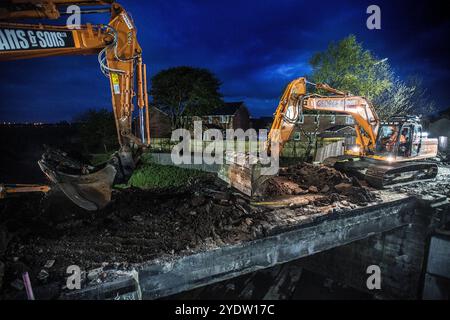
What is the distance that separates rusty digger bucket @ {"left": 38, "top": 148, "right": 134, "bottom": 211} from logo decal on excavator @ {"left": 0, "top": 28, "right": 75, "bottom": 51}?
6.54 ft

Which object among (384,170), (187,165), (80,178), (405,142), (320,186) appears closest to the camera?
(80,178)

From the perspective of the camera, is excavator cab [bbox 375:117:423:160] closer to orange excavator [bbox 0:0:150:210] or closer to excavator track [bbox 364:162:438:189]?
excavator track [bbox 364:162:438:189]

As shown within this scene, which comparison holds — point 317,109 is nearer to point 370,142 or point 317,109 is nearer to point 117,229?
point 370,142

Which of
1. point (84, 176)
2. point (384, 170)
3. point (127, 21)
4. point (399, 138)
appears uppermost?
point (127, 21)

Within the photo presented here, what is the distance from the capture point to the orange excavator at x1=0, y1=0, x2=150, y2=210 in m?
3.85

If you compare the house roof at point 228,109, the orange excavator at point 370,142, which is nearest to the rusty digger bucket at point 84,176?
the orange excavator at point 370,142

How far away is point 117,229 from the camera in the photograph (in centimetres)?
465

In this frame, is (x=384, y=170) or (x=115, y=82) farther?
(x=384, y=170)

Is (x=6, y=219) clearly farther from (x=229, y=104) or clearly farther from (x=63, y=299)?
(x=229, y=104)

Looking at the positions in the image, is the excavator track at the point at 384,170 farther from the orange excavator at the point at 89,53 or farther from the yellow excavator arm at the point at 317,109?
the orange excavator at the point at 89,53

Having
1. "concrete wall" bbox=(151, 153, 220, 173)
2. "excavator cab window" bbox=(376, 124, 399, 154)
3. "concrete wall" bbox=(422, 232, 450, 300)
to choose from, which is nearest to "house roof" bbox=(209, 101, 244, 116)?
"concrete wall" bbox=(151, 153, 220, 173)

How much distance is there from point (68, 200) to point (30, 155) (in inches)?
920

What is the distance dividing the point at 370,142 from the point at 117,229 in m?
8.40

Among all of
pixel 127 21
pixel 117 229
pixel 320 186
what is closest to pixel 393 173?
pixel 320 186
